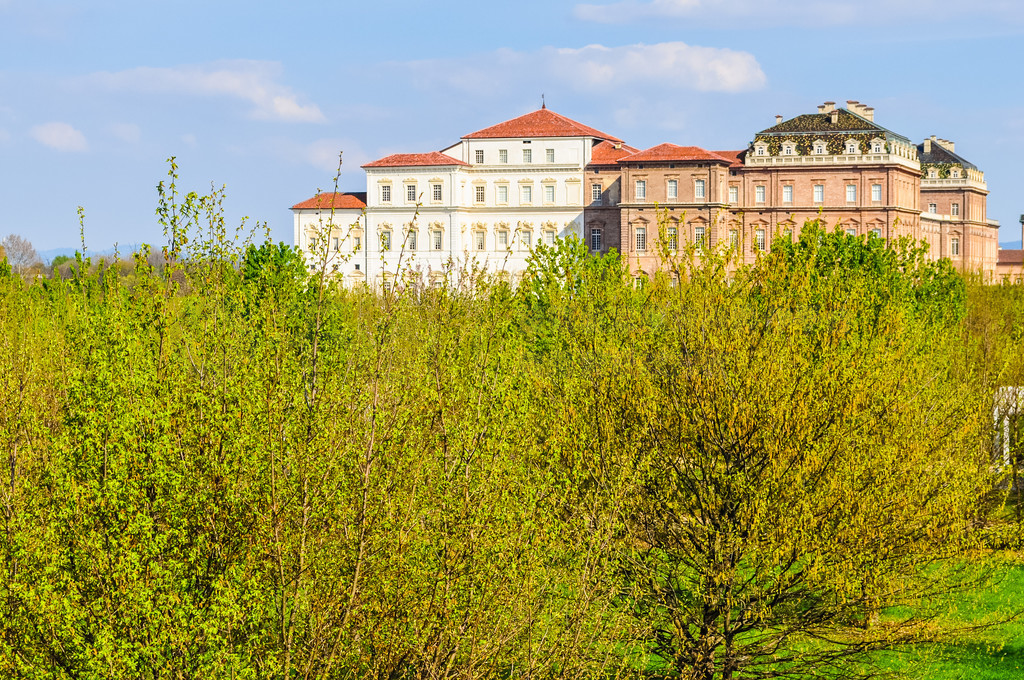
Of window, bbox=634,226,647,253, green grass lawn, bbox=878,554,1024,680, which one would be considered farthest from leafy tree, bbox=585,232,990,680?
window, bbox=634,226,647,253

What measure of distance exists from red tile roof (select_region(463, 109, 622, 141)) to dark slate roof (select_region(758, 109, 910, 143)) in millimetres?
14717

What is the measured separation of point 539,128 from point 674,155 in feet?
39.6

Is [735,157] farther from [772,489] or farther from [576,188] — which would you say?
[772,489]

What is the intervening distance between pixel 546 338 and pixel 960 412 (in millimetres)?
9575

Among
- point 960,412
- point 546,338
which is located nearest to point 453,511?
point 960,412

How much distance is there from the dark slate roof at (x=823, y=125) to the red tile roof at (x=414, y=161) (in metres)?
25.9

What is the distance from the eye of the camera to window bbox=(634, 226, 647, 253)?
87.3 m

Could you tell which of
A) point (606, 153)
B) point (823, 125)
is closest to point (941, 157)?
point (823, 125)

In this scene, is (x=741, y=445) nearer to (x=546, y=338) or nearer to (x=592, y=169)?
(x=546, y=338)

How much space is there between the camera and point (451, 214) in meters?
90.2

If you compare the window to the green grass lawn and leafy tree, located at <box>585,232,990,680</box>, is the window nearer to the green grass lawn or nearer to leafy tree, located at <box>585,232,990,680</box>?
the green grass lawn

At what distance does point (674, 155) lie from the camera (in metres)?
87.1

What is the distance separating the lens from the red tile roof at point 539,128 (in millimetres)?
92000

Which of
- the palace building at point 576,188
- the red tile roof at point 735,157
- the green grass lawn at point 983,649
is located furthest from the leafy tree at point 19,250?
the green grass lawn at point 983,649
